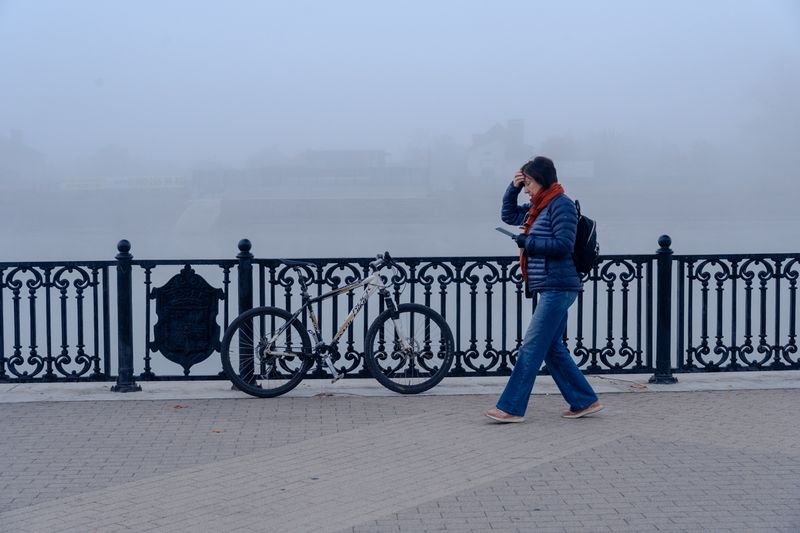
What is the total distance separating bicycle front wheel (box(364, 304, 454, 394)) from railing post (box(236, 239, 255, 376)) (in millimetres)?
1012

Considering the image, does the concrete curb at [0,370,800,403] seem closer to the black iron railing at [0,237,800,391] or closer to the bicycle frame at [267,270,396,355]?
the black iron railing at [0,237,800,391]

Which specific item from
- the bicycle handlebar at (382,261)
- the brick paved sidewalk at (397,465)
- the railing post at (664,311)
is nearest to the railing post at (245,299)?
the brick paved sidewalk at (397,465)

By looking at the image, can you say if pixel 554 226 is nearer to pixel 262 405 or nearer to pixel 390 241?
pixel 262 405

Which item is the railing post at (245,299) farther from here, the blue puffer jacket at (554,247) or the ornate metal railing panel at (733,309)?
the ornate metal railing panel at (733,309)

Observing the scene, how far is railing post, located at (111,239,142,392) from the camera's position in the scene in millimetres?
9367

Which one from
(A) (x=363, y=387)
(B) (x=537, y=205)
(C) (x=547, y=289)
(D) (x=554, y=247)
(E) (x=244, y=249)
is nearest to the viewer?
(D) (x=554, y=247)

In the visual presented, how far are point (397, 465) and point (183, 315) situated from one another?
3457 mm

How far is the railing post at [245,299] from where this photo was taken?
30.1ft

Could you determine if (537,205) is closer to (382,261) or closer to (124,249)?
(382,261)

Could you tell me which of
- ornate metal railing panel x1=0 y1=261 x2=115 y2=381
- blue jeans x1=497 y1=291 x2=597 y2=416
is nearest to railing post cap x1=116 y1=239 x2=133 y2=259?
ornate metal railing panel x1=0 y1=261 x2=115 y2=381

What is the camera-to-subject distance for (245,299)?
952 centimetres

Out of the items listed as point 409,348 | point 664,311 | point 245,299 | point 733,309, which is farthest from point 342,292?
point 733,309

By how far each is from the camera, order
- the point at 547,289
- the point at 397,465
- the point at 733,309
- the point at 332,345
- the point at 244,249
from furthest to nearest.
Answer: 1. the point at 733,309
2. the point at 244,249
3. the point at 332,345
4. the point at 547,289
5. the point at 397,465

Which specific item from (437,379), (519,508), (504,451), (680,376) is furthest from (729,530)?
(680,376)
